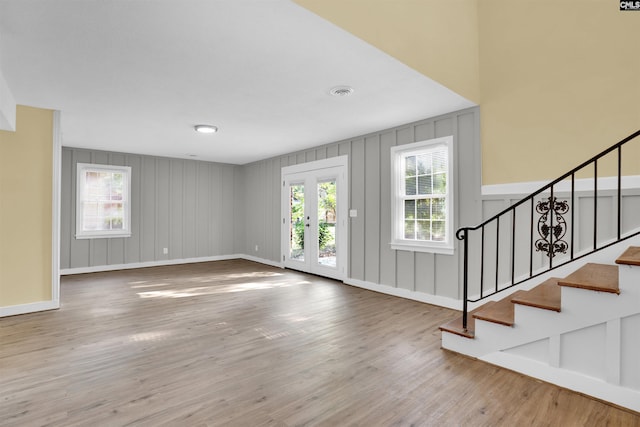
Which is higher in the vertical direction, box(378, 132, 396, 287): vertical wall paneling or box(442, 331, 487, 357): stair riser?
box(378, 132, 396, 287): vertical wall paneling

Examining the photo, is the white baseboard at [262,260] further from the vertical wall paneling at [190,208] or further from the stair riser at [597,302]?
the stair riser at [597,302]

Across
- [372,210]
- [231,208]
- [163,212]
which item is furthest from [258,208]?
[372,210]

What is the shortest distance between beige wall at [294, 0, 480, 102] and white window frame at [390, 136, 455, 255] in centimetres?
81

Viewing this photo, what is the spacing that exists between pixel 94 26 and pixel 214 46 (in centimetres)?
78

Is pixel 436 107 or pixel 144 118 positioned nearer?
pixel 436 107

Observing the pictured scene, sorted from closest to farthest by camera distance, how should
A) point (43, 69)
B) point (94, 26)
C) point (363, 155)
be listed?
point (94, 26), point (43, 69), point (363, 155)

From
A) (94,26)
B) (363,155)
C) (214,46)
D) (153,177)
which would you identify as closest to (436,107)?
(363,155)

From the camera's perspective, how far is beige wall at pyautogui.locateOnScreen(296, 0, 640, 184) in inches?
110

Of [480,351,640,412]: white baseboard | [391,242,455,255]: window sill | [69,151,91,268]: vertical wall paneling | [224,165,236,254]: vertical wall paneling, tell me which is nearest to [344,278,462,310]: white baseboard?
[391,242,455,255]: window sill

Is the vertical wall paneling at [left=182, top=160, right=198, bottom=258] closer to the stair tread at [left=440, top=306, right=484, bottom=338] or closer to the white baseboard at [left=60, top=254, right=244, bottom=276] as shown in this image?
the white baseboard at [left=60, top=254, right=244, bottom=276]

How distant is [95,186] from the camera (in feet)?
21.5

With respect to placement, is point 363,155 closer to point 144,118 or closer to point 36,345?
point 144,118

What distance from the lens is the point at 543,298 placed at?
246cm

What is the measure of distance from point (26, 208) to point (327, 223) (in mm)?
4222
